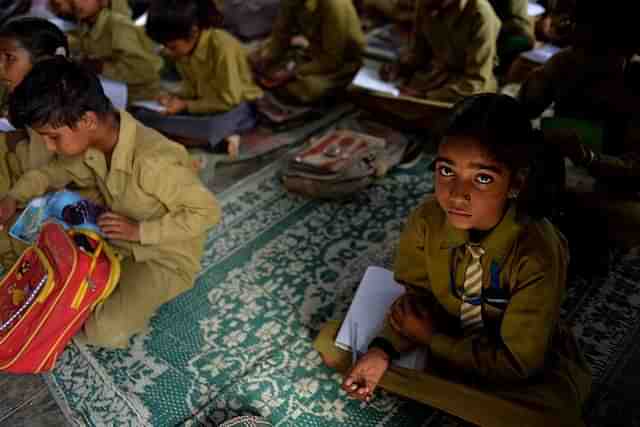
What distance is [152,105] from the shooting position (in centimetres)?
296

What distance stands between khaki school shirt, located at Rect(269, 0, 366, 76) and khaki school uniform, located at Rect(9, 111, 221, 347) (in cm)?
152

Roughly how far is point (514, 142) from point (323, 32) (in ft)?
6.77

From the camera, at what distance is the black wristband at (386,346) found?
1606mm

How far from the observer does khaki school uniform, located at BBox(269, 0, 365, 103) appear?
10.2ft

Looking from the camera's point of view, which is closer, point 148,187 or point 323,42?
point 148,187

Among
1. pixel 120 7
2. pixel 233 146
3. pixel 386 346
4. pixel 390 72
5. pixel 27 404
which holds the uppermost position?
pixel 120 7

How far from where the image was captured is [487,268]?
4.80 feet

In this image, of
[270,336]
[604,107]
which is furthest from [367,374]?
[604,107]

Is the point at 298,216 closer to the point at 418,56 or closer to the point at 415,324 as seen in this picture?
the point at 415,324

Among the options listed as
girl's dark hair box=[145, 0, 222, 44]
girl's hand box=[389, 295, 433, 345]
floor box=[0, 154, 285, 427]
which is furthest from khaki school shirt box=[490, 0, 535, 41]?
floor box=[0, 154, 285, 427]

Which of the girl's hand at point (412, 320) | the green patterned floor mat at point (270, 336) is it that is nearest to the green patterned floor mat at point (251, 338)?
the green patterned floor mat at point (270, 336)

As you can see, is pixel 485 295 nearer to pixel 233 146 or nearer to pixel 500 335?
pixel 500 335

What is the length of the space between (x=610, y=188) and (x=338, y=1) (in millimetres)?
1701

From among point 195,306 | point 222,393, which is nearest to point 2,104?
point 195,306
